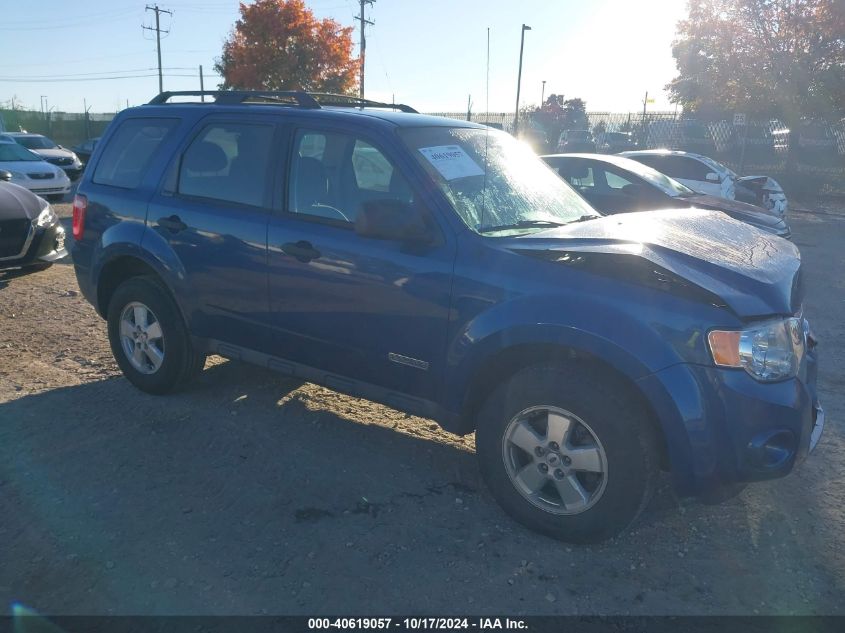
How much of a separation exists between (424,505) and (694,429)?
1422mm

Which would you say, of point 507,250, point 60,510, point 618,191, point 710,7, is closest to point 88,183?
point 60,510

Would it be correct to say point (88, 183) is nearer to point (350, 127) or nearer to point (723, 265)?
point (350, 127)

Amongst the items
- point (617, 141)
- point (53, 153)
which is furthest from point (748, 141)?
point (53, 153)

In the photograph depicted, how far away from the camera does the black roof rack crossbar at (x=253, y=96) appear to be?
446cm

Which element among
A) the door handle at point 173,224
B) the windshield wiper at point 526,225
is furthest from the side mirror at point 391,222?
the door handle at point 173,224

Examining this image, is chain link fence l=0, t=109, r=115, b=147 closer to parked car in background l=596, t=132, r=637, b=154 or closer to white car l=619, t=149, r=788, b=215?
parked car in background l=596, t=132, r=637, b=154

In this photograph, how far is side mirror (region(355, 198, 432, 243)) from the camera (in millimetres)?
3471

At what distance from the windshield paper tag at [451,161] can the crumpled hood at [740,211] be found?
20.1 ft

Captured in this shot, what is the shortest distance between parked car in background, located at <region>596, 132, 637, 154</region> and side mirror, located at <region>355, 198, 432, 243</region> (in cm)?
2555

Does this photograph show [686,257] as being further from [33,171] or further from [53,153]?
[53,153]

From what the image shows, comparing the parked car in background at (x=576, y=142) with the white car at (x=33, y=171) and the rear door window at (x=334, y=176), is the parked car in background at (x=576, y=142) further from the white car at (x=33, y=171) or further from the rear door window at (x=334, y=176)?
the rear door window at (x=334, y=176)

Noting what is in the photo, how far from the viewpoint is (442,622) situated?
2807mm

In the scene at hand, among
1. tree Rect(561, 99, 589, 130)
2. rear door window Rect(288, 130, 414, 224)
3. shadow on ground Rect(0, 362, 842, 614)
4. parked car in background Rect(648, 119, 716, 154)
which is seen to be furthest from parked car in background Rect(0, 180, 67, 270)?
tree Rect(561, 99, 589, 130)

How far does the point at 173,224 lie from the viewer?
4570mm
